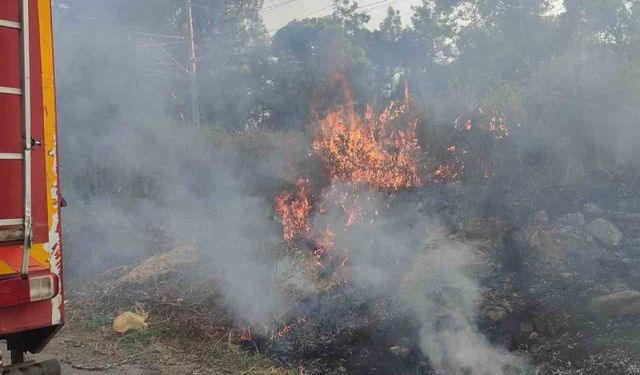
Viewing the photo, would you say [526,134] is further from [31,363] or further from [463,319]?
[31,363]

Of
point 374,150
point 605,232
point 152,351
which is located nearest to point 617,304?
point 605,232

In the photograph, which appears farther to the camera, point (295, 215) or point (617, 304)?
point (295, 215)

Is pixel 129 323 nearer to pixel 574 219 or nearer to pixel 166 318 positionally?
pixel 166 318

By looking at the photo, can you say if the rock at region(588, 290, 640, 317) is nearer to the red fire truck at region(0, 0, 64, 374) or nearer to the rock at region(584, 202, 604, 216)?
the rock at region(584, 202, 604, 216)

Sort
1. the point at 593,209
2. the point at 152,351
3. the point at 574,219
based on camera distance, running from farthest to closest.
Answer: the point at 593,209
the point at 574,219
the point at 152,351

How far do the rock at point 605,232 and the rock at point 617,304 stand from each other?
1.20 meters

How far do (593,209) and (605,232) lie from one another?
595 millimetres

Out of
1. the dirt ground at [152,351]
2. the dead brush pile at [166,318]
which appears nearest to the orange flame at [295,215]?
the dead brush pile at [166,318]

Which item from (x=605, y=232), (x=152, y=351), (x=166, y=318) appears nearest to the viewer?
(x=152, y=351)

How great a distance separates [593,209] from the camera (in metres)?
6.98

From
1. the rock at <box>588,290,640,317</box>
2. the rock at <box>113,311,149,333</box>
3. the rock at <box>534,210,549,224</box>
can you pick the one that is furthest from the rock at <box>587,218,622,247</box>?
the rock at <box>113,311,149,333</box>

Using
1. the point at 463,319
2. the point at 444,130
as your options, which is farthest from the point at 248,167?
the point at 463,319

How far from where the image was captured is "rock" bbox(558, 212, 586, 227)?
22.2 ft

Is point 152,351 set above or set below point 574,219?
below
